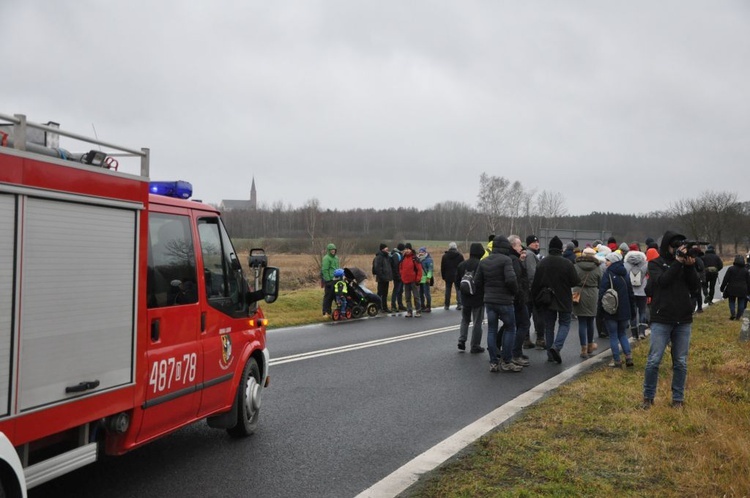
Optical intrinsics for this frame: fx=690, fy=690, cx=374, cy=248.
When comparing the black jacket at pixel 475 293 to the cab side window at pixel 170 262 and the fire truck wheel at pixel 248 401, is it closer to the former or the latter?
the fire truck wheel at pixel 248 401

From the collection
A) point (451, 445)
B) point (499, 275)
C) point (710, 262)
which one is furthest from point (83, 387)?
point (710, 262)

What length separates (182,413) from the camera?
18.0ft

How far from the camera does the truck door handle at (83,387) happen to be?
13.4ft

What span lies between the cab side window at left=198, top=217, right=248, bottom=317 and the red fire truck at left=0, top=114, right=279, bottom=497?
0.02 meters

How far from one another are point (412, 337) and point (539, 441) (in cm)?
815

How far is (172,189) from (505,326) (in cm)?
638

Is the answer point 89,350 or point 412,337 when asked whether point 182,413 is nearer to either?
point 89,350

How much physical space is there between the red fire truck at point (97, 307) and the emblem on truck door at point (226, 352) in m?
0.02

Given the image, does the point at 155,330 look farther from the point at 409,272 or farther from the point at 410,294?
the point at 410,294

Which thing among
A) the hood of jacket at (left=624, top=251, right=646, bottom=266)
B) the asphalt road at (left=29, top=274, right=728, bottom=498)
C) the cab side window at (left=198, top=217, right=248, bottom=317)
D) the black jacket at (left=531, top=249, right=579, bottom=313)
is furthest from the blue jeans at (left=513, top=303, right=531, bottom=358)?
the cab side window at (left=198, top=217, right=248, bottom=317)

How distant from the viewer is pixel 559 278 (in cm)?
1142

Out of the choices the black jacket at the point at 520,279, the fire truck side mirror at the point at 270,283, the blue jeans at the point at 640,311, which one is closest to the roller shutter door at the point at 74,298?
the fire truck side mirror at the point at 270,283

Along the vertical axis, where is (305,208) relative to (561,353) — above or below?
above

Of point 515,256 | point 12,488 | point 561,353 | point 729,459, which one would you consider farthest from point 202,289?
point 561,353
